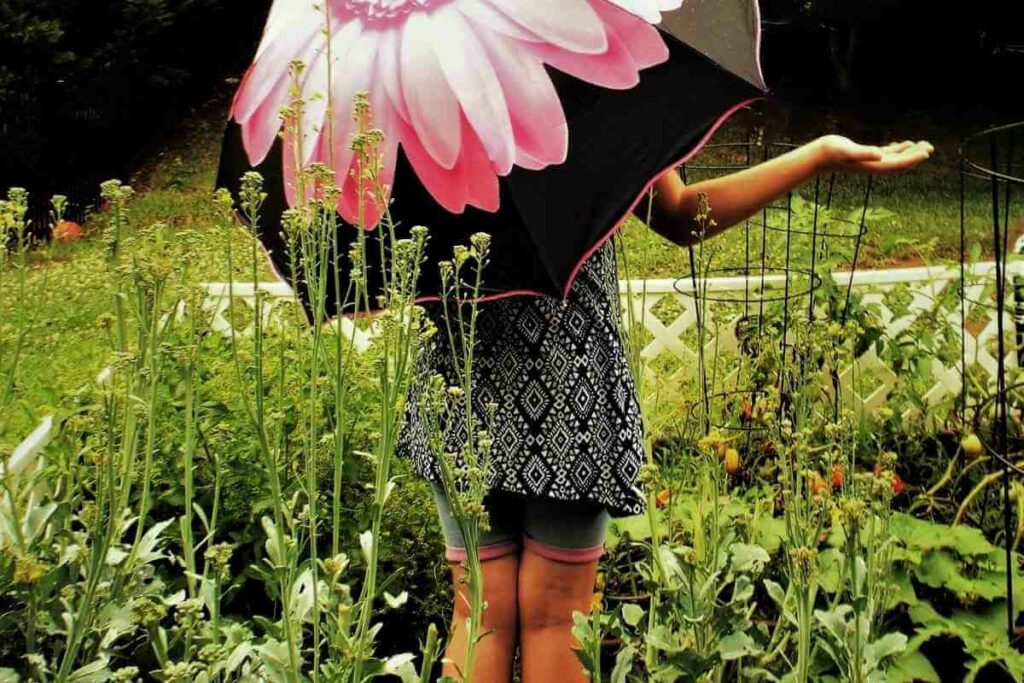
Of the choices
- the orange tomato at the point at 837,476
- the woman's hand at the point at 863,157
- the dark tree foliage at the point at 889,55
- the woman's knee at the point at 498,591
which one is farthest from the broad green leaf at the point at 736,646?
the dark tree foliage at the point at 889,55

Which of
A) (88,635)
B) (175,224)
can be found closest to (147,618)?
(88,635)

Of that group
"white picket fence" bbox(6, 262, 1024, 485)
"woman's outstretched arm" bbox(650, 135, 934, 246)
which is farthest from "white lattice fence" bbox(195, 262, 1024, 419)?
"woman's outstretched arm" bbox(650, 135, 934, 246)

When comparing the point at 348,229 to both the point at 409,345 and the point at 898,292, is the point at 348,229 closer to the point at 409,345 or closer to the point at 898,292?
the point at 409,345

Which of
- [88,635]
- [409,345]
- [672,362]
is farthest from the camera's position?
[672,362]

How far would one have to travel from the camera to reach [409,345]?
4.50 ft

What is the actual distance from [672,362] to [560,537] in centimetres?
258

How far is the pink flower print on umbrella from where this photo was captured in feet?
5.69

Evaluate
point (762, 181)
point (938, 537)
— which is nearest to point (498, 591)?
point (762, 181)

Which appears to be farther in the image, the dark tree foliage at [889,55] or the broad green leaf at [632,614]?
the dark tree foliage at [889,55]

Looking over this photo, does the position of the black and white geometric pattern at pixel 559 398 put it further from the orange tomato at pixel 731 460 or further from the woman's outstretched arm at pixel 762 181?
the orange tomato at pixel 731 460

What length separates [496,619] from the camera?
204 centimetres

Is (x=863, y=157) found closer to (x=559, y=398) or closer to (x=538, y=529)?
(x=559, y=398)

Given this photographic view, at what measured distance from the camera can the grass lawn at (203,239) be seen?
405 cm

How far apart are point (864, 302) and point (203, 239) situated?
3.24 metres
